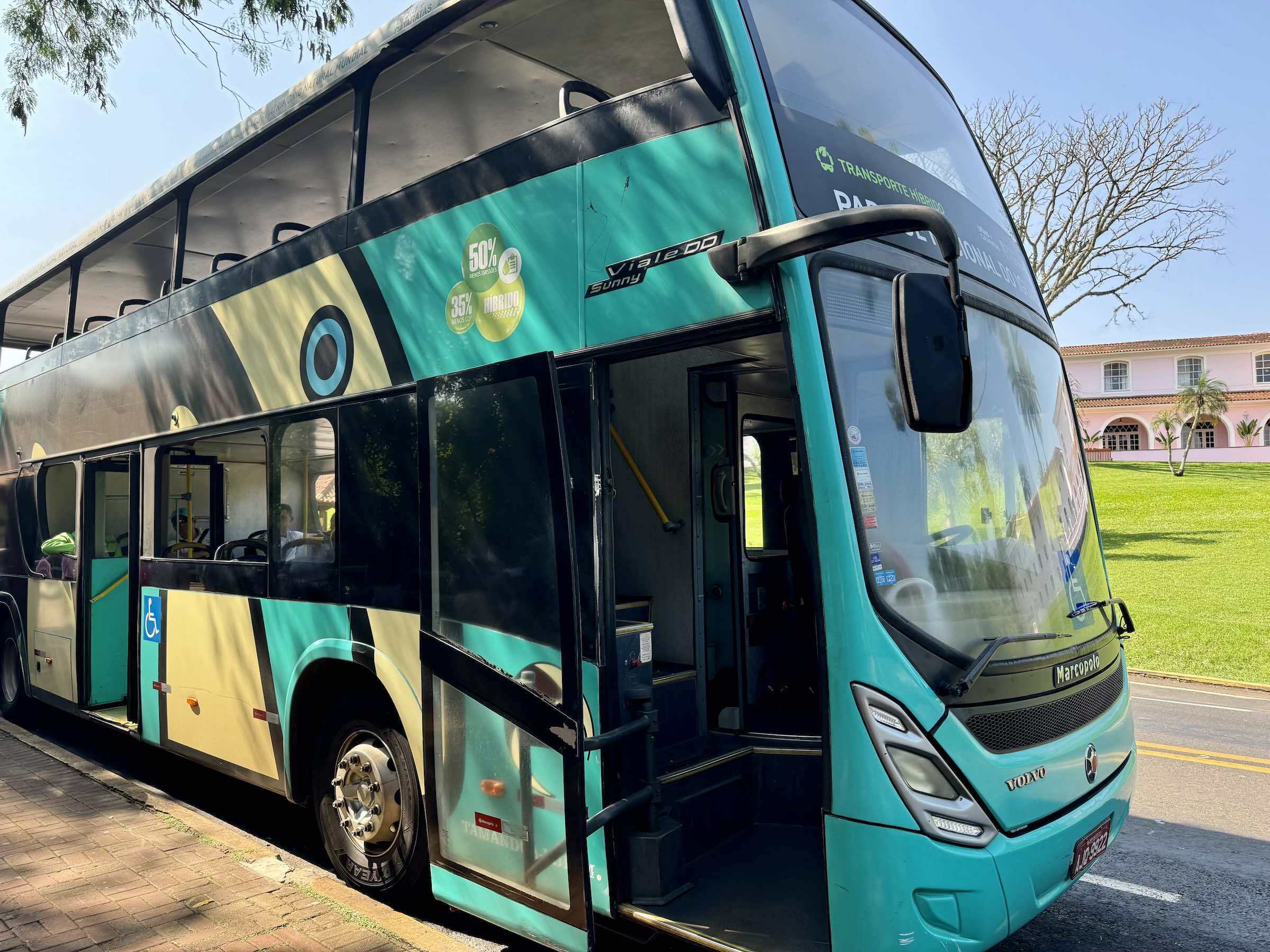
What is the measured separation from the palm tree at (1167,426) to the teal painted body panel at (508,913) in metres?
58.9

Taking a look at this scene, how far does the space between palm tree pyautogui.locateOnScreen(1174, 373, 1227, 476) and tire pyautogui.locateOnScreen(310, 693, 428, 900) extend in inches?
2400

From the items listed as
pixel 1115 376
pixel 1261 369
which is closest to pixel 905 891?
pixel 1115 376

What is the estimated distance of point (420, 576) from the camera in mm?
4414

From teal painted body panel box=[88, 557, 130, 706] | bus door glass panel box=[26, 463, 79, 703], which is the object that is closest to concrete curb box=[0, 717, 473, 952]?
teal painted body panel box=[88, 557, 130, 706]

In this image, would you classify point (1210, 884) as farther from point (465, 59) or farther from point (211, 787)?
point (211, 787)

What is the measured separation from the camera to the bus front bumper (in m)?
3.00

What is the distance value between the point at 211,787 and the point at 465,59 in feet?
18.4

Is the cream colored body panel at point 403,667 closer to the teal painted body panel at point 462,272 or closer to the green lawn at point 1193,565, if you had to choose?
the teal painted body panel at point 462,272

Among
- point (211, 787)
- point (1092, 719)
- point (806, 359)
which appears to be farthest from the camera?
point (211, 787)

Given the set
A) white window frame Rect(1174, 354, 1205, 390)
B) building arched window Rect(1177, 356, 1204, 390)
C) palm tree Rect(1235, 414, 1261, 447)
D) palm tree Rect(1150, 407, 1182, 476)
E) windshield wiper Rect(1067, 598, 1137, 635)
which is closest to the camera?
windshield wiper Rect(1067, 598, 1137, 635)

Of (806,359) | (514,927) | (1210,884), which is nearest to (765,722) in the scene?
(514,927)

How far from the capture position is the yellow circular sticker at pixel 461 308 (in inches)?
173

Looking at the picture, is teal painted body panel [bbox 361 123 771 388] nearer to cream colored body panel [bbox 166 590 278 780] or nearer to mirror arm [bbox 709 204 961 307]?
mirror arm [bbox 709 204 961 307]

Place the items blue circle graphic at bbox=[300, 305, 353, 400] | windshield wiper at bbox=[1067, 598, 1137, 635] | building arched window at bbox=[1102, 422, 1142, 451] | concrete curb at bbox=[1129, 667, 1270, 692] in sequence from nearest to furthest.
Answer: windshield wiper at bbox=[1067, 598, 1137, 635]
blue circle graphic at bbox=[300, 305, 353, 400]
concrete curb at bbox=[1129, 667, 1270, 692]
building arched window at bbox=[1102, 422, 1142, 451]
